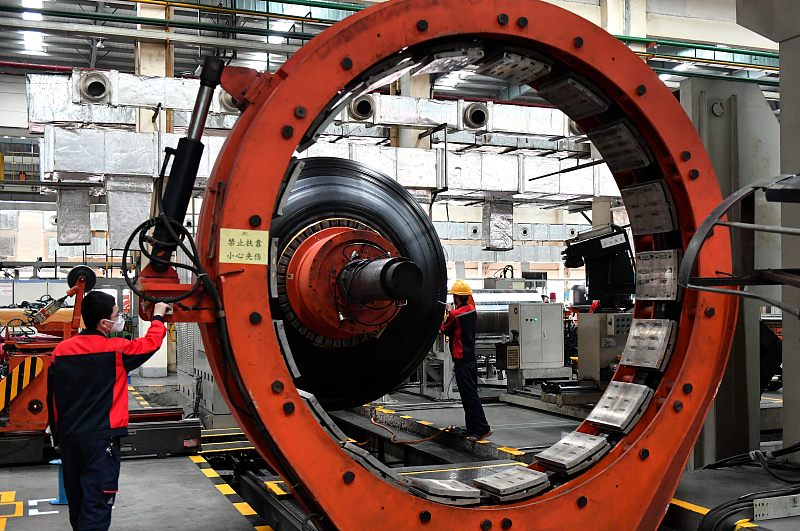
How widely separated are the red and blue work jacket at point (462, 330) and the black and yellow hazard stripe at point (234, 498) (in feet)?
7.53

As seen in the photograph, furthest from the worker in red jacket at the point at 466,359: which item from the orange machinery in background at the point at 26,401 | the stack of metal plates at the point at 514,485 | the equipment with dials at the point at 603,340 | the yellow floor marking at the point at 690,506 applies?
the stack of metal plates at the point at 514,485

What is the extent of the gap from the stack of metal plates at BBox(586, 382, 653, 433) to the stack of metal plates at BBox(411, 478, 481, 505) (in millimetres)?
764

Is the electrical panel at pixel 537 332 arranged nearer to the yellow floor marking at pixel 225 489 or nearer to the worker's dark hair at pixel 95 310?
the yellow floor marking at pixel 225 489

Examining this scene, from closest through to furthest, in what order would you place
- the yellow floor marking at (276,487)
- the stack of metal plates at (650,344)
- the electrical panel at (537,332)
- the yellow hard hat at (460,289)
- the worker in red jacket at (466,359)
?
the stack of metal plates at (650,344), the yellow floor marking at (276,487), the worker in red jacket at (466,359), the yellow hard hat at (460,289), the electrical panel at (537,332)

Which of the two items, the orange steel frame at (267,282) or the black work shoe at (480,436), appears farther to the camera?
the black work shoe at (480,436)

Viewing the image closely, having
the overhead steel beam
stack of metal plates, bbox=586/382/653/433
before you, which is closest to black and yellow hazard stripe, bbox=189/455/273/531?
stack of metal plates, bbox=586/382/653/433

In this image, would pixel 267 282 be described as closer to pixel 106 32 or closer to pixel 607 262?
pixel 607 262

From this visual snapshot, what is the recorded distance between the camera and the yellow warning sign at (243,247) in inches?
120

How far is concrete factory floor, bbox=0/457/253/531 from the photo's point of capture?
187 inches

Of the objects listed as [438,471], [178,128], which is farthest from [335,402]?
[178,128]

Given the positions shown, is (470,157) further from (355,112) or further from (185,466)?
(185,466)

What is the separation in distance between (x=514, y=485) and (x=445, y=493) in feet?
1.04

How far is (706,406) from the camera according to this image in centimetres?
376

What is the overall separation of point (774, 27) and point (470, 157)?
15.7ft
